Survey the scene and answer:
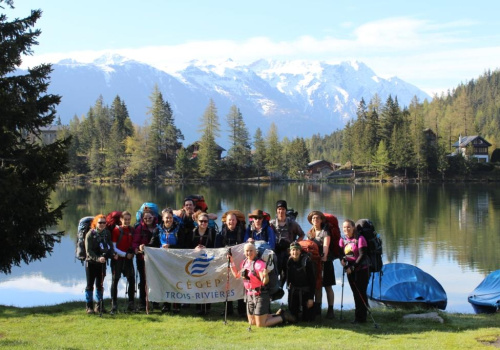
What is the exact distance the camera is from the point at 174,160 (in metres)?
106

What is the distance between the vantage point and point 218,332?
982 cm

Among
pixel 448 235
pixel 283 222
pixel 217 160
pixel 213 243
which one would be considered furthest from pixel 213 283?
→ pixel 217 160

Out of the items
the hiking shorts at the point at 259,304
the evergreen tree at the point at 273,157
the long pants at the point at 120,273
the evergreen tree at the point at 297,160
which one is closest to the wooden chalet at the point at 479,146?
the evergreen tree at the point at 297,160

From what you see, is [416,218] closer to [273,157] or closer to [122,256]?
[122,256]

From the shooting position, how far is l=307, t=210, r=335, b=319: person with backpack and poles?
10781mm

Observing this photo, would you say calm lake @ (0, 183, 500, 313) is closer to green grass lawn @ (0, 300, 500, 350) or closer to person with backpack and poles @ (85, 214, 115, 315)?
person with backpack and poles @ (85, 214, 115, 315)

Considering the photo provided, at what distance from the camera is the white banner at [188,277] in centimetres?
1123

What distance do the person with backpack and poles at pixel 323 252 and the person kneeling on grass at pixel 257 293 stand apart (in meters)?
0.85

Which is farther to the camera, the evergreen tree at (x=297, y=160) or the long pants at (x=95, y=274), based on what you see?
the evergreen tree at (x=297, y=160)

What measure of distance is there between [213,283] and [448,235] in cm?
2551

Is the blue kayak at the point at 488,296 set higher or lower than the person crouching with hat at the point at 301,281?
lower

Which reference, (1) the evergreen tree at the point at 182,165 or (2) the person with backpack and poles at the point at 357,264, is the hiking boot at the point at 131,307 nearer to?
(2) the person with backpack and poles at the point at 357,264

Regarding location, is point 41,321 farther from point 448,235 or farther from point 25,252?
point 448,235

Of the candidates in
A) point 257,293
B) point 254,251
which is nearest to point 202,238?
point 254,251
